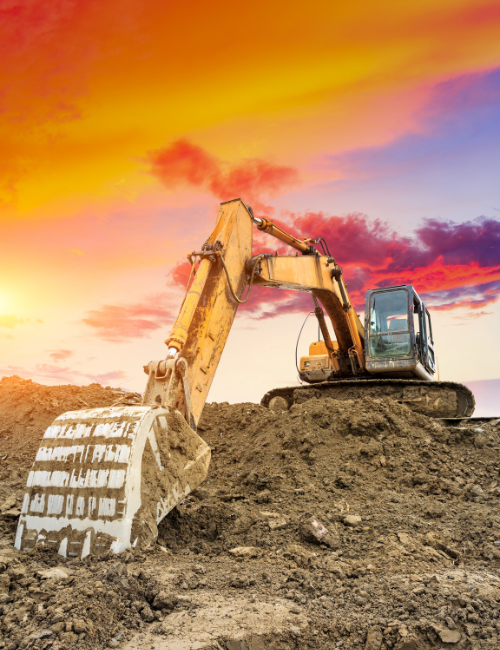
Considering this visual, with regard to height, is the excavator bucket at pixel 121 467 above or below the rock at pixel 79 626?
above

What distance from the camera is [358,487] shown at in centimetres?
555

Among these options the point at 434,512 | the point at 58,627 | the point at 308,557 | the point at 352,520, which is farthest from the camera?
the point at 434,512

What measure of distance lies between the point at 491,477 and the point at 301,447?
243cm

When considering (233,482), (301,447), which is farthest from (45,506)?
(301,447)

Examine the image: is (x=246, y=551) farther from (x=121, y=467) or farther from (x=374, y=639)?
(x=374, y=639)

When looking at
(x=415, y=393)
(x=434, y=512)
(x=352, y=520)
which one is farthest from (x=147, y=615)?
(x=415, y=393)

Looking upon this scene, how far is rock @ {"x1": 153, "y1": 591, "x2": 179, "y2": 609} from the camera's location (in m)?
2.85

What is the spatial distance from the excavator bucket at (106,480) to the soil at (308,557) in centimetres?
19

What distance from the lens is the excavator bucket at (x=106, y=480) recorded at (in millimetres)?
3496

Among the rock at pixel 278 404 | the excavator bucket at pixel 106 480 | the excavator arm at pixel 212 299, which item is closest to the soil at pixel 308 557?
the excavator bucket at pixel 106 480

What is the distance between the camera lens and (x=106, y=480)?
358 centimetres

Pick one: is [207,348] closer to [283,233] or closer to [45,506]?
[45,506]

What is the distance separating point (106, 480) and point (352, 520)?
2.35m

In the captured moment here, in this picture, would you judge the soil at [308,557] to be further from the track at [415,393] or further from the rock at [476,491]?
the track at [415,393]
